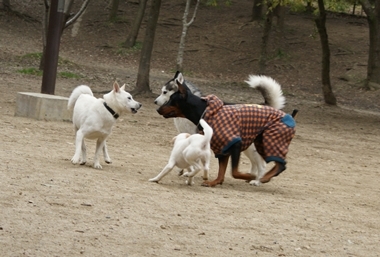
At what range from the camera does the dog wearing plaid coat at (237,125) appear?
9.16 m

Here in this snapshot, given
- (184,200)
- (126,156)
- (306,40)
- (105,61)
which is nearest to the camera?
(184,200)

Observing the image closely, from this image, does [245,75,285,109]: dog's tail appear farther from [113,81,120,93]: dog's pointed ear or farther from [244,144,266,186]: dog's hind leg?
[113,81,120,93]: dog's pointed ear

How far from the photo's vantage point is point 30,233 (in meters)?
5.86

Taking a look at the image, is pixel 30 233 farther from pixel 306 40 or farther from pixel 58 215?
pixel 306 40

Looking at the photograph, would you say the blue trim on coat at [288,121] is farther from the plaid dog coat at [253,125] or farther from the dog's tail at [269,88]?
the dog's tail at [269,88]

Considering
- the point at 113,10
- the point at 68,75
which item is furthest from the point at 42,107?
the point at 113,10

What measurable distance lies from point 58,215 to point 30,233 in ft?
2.13

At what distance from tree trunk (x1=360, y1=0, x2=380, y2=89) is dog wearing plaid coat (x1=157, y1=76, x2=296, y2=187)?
14.1 metres

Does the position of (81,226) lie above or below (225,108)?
below

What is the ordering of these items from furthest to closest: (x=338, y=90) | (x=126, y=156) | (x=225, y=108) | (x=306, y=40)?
(x=306, y=40) < (x=338, y=90) < (x=126, y=156) < (x=225, y=108)

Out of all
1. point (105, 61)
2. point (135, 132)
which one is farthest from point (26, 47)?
point (135, 132)

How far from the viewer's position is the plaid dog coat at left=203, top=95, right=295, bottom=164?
9.20 m

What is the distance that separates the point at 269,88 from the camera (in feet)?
33.6

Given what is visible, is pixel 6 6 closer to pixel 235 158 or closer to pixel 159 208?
pixel 235 158
